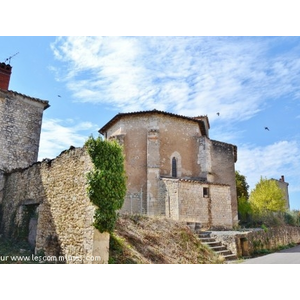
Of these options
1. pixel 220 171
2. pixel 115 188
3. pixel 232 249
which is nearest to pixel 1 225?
pixel 115 188

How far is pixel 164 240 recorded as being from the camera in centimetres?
1130

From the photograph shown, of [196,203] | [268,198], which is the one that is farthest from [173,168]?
[268,198]

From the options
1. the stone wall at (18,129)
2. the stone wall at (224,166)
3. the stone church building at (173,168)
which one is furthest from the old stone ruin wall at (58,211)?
the stone wall at (224,166)

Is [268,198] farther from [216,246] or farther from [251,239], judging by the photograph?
[216,246]

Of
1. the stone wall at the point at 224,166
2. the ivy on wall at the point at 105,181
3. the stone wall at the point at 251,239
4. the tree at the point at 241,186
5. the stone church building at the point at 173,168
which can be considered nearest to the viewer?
the ivy on wall at the point at 105,181

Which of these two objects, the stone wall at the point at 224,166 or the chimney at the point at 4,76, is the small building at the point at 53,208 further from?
the stone wall at the point at 224,166

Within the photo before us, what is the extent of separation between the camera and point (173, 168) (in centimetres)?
2089

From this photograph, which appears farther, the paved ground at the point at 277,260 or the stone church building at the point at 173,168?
the stone church building at the point at 173,168

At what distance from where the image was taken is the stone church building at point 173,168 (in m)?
17.1

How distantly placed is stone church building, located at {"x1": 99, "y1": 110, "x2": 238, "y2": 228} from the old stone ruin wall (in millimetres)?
7899

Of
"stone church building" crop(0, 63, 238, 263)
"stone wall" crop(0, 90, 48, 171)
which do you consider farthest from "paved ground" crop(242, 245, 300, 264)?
"stone wall" crop(0, 90, 48, 171)

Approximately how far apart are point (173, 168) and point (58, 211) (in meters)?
12.3

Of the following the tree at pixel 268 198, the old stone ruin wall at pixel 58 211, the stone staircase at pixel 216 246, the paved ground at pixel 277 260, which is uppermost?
the tree at pixel 268 198

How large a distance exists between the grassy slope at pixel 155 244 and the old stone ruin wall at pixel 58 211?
1.05 m
